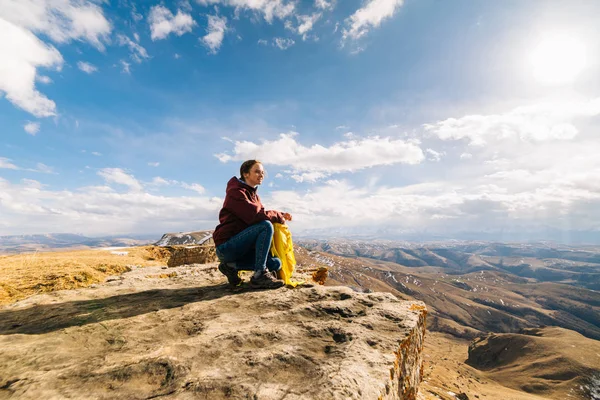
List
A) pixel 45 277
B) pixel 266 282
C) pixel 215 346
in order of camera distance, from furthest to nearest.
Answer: pixel 45 277 → pixel 266 282 → pixel 215 346

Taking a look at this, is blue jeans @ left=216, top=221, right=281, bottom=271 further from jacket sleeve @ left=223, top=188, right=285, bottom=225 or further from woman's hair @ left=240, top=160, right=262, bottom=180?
woman's hair @ left=240, top=160, right=262, bottom=180

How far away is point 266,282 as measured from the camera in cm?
706

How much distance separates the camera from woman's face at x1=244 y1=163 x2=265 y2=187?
730 centimetres

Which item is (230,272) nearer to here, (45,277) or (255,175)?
(255,175)

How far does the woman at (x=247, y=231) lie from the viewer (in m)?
6.86

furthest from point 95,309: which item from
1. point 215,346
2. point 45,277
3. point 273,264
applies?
point 45,277

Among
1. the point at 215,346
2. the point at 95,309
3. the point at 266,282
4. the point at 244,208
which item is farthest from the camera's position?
the point at 266,282

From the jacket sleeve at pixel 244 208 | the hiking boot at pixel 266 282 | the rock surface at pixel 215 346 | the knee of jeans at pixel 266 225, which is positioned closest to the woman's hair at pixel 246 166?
the jacket sleeve at pixel 244 208

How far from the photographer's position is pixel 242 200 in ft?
22.4

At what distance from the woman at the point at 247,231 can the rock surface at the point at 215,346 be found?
72 cm

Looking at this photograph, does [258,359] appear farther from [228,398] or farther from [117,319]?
[117,319]

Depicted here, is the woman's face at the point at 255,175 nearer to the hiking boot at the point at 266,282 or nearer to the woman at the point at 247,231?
the woman at the point at 247,231

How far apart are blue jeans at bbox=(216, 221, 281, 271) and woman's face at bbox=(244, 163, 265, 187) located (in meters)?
1.24

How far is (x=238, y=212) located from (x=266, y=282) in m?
1.99
